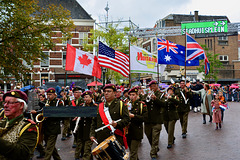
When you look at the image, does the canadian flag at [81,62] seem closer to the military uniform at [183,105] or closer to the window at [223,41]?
the military uniform at [183,105]

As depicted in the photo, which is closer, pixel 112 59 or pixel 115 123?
pixel 115 123

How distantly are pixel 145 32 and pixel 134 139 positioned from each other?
3131cm

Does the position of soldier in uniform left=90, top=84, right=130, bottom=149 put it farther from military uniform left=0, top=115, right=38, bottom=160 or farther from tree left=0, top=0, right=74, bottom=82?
tree left=0, top=0, right=74, bottom=82

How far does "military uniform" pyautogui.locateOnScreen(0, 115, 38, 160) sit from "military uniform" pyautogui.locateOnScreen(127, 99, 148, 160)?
11.4ft

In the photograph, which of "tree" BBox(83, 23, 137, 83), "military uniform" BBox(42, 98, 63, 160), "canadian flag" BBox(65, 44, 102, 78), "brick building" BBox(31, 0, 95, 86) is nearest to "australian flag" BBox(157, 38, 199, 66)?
"canadian flag" BBox(65, 44, 102, 78)

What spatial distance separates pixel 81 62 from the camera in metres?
10.2

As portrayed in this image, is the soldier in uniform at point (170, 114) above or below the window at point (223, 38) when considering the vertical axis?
below

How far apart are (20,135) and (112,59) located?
26.4ft

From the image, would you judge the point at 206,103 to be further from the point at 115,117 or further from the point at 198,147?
the point at 115,117

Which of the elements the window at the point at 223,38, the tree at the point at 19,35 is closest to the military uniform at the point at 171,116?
the tree at the point at 19,35

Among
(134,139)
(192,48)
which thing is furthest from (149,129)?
(192,48)

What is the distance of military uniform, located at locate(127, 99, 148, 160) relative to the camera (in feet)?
21.1

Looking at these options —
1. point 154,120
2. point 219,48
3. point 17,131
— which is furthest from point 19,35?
point 219,48

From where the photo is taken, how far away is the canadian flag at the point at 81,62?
991 cm
